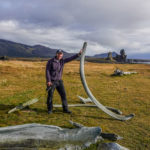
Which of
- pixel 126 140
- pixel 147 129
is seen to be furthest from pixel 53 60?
pixel 147 129

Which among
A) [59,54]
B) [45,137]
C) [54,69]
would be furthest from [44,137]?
[59,54]

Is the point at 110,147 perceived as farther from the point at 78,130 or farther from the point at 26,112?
the point at 26,112

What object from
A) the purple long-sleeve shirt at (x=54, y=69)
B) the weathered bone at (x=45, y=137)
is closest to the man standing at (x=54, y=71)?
the purple long-sleeve shirt at (x=54, y=69)

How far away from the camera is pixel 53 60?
794 centimetres

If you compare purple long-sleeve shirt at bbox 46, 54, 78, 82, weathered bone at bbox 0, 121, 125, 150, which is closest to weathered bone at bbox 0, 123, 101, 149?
weathered bone at bbox 0, 121, 125, 150

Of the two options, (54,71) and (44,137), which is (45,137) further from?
(54,71)

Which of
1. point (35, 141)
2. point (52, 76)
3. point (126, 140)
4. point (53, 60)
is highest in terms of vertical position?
point (53, 60)

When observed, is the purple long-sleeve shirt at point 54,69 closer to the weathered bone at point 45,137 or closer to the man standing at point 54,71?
the man standing at point 54,71

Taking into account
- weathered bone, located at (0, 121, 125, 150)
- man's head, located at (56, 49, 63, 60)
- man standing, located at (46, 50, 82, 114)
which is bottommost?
weathered bone, located at (0, 121, 125, 150)

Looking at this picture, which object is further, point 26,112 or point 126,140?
point 26,112

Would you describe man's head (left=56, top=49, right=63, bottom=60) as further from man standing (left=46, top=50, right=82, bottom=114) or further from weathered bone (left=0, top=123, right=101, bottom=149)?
weathered bone (left=0, top=123, right=101, bottom=149)

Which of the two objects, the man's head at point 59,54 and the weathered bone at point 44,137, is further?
the man's head at point 59,54

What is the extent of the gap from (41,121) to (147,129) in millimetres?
4393

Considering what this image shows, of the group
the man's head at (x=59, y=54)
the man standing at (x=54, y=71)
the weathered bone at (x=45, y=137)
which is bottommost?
the weathered bone at (x=45, y=137)
